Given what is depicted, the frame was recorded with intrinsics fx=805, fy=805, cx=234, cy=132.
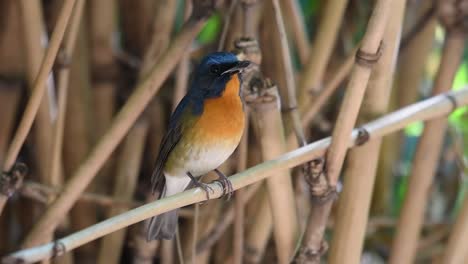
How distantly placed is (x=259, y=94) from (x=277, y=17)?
17cm

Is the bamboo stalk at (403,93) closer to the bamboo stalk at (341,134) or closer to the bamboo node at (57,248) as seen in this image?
the bamboo stalk at (341,134)

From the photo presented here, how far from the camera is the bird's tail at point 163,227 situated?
183 cm

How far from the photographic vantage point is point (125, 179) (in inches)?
82.4

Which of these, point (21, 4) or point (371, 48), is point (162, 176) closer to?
point (21, 4)

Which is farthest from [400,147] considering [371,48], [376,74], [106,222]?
[106,222]

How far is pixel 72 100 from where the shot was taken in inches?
88.5

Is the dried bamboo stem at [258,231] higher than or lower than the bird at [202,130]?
lower

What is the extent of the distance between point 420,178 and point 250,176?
646 millimetres

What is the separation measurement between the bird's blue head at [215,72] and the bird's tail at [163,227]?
0.94 feet

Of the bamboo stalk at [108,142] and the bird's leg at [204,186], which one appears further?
the bamboo stalk at [108,142]

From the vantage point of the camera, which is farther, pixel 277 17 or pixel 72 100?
pixel 72 100

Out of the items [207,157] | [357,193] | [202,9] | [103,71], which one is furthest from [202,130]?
[103,71]

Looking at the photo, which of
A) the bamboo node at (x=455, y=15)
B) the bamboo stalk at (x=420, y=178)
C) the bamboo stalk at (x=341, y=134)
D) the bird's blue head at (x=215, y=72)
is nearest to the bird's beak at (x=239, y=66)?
the bird's blue head at (x=215, y=72)

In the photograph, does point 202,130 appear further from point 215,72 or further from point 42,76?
point 42,76
